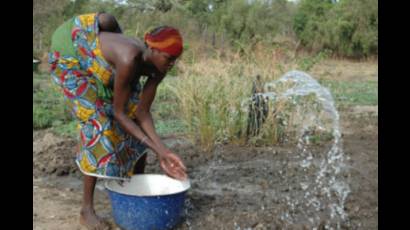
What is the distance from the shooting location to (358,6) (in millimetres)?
20531

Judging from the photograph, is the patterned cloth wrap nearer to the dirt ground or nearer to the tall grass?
the dirt ground

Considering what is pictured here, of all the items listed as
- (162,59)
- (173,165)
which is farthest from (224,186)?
(162,59)

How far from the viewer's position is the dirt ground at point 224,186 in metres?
3.56

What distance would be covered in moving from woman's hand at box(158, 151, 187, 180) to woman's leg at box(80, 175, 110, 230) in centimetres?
51

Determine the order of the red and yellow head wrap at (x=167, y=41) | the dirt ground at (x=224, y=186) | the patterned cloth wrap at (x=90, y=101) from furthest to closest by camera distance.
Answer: the dirt ground at (x=224, y=186) → the patterned cloth wrap at (x=90, y=101) → the red and yellow head wrap at (x=167, y=41)

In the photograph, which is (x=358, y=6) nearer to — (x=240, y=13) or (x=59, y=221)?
(x=240, y=13)

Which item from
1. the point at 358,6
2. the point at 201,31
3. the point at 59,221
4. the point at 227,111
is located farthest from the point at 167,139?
the point at 358,6

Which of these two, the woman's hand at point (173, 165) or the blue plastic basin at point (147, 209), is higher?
the woman's hand at point (173, 165)

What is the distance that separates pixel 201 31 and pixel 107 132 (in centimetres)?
1681

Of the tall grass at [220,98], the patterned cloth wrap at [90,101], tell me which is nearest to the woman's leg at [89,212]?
the patterned cloth wrap at [90,101]

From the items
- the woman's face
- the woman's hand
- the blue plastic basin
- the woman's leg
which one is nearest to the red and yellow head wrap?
the woman's face

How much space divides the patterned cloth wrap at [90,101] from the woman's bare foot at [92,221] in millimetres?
307

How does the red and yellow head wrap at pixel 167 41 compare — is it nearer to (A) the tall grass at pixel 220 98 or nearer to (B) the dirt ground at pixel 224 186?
(B) the dirt ground at pixel 224 186

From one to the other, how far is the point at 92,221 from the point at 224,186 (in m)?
1.38
